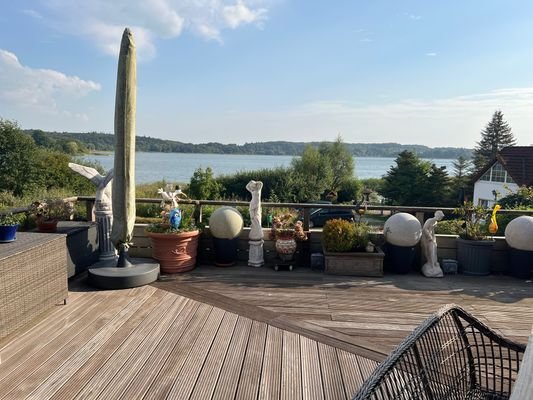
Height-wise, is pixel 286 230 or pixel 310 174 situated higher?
pixel 310 174

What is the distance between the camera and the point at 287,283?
420 cm

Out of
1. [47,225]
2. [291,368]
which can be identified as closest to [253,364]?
[291,368]

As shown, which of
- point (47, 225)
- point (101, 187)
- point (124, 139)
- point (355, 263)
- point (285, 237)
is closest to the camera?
point (124, 139)

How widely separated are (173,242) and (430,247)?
305 centimetres

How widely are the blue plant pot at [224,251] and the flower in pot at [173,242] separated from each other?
0.28 meters

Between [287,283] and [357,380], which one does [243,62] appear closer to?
[287,283]

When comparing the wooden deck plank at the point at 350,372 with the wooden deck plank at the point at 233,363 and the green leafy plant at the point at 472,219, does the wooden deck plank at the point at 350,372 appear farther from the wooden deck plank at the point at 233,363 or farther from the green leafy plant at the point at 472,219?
the green leafy plant at the point at 472,219

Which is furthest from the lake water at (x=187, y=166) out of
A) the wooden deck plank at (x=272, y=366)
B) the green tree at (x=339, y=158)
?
the wooden deck plank at (x=272, y=366)

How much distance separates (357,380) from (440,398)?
3.35ft

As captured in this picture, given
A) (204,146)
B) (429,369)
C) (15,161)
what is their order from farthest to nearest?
(204,146), (15,161), (429,369)

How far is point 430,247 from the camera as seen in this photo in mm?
4633

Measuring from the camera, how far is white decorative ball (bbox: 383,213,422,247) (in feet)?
15.1

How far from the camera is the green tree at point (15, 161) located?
14.9 metres

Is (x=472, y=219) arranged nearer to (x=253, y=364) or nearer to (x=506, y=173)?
(x=253, y=364)
